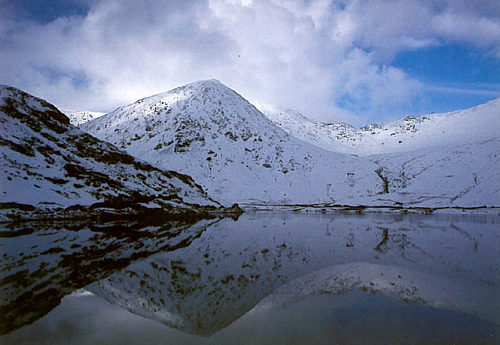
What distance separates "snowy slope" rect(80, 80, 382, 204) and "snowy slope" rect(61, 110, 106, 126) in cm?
1231

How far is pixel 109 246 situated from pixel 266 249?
21.0 feet

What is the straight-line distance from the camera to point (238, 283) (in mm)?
9039

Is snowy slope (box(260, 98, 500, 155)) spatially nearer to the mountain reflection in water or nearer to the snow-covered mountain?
the snow-covered mountain

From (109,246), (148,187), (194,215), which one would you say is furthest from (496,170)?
(109,246)

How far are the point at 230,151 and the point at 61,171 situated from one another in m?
53.1

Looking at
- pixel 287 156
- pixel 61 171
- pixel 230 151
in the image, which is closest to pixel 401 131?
pixel 287 156

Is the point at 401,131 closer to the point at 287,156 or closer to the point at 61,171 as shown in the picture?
the point at 287,156

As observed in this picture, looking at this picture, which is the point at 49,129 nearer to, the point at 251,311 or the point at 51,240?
the point at 51,240

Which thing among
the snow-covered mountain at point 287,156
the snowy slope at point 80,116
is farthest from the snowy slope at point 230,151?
the snowy slope at point 80,116

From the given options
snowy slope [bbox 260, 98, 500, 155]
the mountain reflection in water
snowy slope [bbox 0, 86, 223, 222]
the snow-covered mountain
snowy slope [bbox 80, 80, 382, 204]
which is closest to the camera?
the mountain reflection in water

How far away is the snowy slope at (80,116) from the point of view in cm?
10703

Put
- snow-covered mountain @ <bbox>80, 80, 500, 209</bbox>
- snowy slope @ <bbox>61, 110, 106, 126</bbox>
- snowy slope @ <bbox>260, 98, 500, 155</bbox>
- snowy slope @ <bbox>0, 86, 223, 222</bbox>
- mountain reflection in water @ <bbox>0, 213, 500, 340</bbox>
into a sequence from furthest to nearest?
snowy slope @ <bbox>61, 110, 106, 126</bbox>, snowy slope @ <bbox>260, 98, 500, 155</bbox>, snow-covered mountain @ <bbox>80, 80, 500, 209</bbox>, snowy slope @ <bbox>0, 86, 223, 222</bbox>, mountain reflection in water @ <bbox>0, 213, 500, 340</bbox>

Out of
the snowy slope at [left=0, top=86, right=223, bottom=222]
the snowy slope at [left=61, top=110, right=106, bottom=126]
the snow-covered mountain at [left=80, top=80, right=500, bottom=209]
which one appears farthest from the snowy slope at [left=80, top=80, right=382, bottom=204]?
the snowy slope at [left=0, top=86, right=223, bottom=222]

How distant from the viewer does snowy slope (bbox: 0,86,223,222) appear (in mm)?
27672
